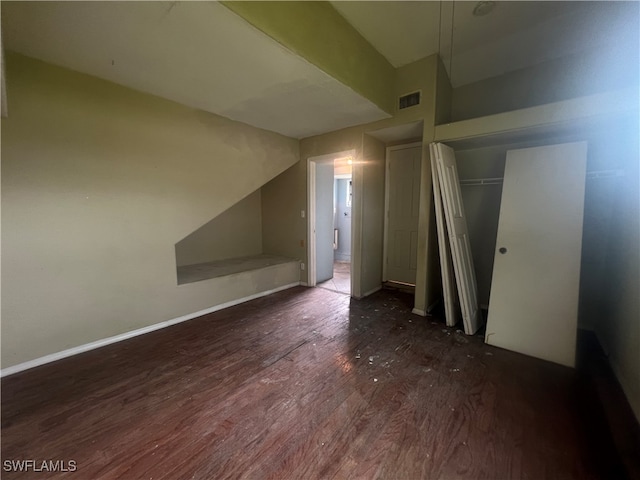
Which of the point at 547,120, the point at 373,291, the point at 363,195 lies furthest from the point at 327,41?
the point at 373,291

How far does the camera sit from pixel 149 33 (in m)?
1.60

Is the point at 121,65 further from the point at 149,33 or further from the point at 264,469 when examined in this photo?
the point at 264,469

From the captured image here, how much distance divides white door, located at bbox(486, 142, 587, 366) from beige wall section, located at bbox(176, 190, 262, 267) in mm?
3635

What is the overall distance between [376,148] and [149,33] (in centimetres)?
279

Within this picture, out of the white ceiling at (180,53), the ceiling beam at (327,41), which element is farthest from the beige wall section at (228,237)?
the ceiling beam at (327,41)

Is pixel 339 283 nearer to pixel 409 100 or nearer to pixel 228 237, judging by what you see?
pixel 228 237

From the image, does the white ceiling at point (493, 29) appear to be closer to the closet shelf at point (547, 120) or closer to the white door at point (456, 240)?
the closet shelf at point (547, 120)

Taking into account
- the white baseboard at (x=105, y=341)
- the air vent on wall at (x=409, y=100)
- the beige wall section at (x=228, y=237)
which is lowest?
the white baseboard at (x=105, y=341)

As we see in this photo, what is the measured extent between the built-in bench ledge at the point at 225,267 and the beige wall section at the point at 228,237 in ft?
0.45

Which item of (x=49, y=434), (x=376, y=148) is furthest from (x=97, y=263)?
(x=376, y=148)

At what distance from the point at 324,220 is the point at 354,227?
93 centimetres

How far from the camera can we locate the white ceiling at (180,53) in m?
1.46

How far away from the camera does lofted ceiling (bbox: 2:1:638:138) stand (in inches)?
59.6

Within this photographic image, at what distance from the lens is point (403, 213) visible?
4039 millimetres
